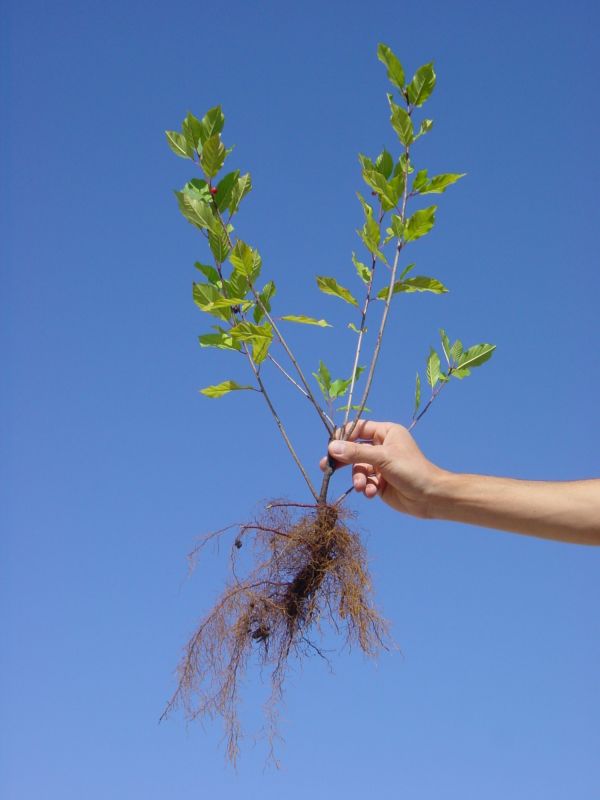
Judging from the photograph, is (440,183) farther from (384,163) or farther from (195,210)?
(195,210)

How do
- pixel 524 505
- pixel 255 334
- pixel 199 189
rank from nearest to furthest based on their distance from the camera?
pixel 524 505
pixel 255 334
pixel 199 189

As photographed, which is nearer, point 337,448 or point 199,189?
point 337,448

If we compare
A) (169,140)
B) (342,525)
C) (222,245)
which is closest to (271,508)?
(342,525)

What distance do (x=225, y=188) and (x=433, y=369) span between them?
655 millimetres

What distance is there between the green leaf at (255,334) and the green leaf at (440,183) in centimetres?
52

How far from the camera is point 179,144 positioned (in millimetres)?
2062

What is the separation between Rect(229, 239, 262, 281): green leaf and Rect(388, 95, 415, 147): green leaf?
46 centimetres

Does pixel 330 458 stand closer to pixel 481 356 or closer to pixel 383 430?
pixel 383 430

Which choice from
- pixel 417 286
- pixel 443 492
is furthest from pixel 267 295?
pixel 443 492

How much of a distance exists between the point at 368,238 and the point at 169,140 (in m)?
0.51

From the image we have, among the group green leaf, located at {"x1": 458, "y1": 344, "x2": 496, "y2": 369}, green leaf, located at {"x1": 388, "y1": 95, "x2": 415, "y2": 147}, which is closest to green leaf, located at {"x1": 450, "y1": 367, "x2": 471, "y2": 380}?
green leaf, located at {"x1": 458, "y1": 344, "x2": 496, "y2": 369}

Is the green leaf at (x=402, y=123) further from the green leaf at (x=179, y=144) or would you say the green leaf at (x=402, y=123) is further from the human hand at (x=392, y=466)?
the human hand at (x=392, y=466)

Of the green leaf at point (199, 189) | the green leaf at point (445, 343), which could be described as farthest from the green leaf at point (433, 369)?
the green leaf at point (199, 189)

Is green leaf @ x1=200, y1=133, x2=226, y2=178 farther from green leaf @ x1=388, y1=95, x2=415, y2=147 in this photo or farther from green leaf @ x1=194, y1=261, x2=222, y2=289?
green leaf @ x1=388, y1=95, x2=415, y2=147
